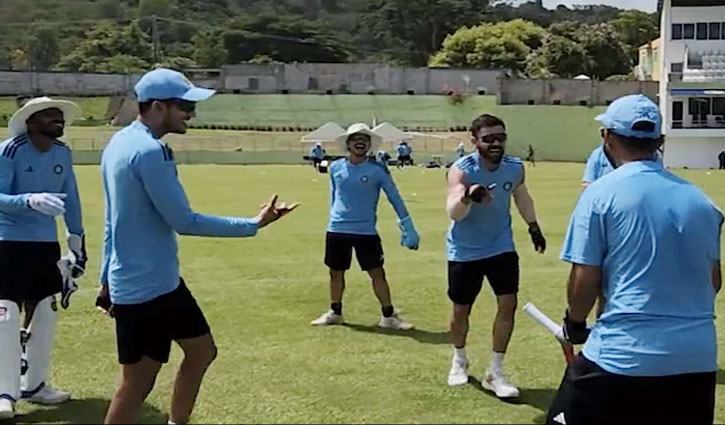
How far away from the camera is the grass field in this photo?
268 inches

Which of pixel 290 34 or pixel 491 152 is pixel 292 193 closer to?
pixel 491 152

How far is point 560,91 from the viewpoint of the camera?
74.6 m

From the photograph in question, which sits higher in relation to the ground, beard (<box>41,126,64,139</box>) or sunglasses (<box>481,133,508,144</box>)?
beard (<box>41,126,64,139</box>)

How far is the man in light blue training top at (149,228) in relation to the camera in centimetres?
485

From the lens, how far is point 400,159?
47844 millimetres

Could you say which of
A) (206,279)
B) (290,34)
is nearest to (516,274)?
(206,279)

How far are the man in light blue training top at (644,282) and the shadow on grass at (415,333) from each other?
16.3ft

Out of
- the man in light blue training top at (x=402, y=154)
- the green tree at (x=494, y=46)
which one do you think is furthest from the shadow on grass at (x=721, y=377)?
the green tree at (x=494, y=46)

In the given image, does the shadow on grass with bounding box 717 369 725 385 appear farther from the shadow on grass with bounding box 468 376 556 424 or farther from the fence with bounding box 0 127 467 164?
the fence with bounding box 0 127 467 164

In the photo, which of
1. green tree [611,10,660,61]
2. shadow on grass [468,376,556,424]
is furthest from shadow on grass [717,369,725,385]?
green tree [611,10,660,61]

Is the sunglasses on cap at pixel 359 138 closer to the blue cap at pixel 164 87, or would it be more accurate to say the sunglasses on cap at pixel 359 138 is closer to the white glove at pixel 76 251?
the white glove at pixel 76 251

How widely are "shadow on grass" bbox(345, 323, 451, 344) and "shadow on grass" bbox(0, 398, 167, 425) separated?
3.04 m

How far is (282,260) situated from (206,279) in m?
1.89

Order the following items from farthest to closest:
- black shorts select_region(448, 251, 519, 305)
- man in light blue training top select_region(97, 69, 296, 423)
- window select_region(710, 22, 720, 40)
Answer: window select_region(710, 22, 720, 40) → black shorts select_region(448, 251, 519, 305) → man in light blue training top select_region(97, 69, 296, 423)
